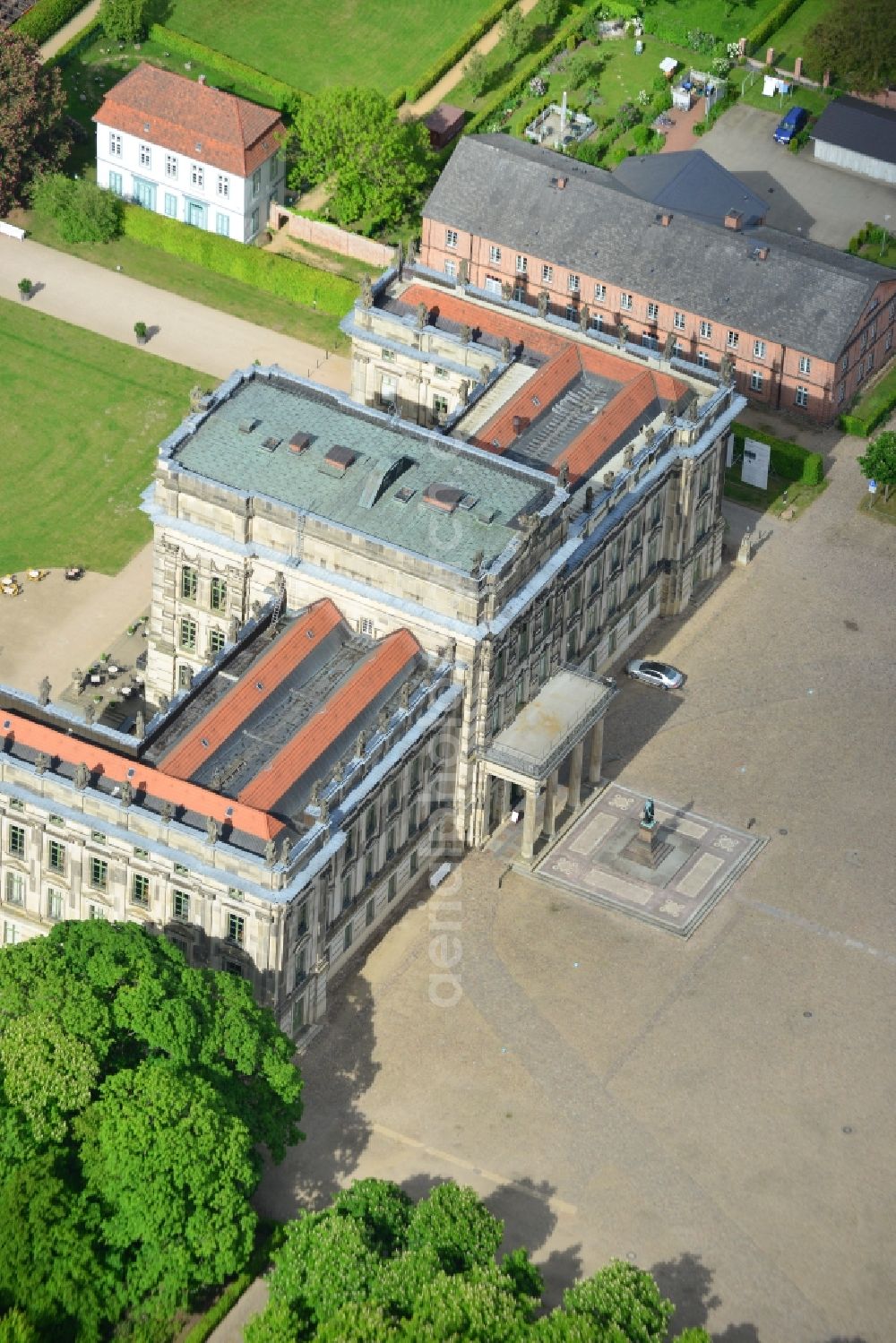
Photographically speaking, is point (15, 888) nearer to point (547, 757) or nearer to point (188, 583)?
point (188, 583)

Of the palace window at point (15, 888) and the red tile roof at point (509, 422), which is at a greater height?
the red tile roof at point (509, 422)

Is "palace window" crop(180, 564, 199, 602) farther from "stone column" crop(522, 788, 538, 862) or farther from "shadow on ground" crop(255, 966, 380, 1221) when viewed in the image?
"shadow on ground" crop(255, 966, 380, 1221)

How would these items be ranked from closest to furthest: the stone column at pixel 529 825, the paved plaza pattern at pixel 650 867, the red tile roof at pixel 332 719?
1. the red tile roof at pixel 332 719
2. the stone column at pixel 529 825
3. the paved plaza pattern at pixel 650 867

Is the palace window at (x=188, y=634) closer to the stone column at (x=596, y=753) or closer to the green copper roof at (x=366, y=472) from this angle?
the green copper roof at (x=366, y=472)

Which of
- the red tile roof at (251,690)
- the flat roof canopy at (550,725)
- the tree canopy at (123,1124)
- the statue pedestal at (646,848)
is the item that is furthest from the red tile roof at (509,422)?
the tree canopy at (123,1124)

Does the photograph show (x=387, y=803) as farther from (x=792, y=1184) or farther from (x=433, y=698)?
(x=792, y=1184)

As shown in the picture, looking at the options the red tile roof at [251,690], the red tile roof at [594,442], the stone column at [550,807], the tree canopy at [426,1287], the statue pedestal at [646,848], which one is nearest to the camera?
the tree canopy at [426,1287]

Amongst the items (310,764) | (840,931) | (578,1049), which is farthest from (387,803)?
(840,931)

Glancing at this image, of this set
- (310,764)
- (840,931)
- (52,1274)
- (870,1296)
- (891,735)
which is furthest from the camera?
(891,735)
